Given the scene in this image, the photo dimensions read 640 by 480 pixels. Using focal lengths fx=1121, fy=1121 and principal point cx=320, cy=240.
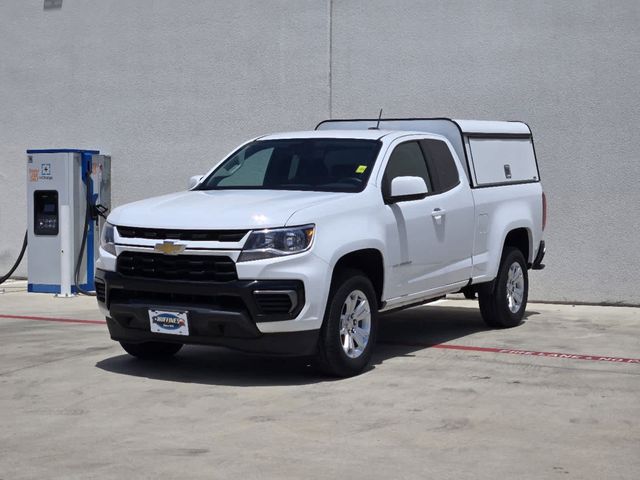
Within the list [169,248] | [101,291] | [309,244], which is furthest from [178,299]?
[309,244]

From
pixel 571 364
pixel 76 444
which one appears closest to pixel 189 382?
pixel 76 444

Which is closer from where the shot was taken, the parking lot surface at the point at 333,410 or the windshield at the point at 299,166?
the parking lot surface at the point at 333,410

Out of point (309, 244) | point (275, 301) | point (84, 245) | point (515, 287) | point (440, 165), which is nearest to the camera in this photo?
point (275, 301)

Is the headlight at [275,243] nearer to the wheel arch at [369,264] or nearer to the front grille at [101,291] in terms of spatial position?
the wheel arch at [369,264]

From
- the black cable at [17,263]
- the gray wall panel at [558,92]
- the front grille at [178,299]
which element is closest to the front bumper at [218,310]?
the front grille at [178,299]

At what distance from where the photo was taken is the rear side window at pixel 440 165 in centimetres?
980

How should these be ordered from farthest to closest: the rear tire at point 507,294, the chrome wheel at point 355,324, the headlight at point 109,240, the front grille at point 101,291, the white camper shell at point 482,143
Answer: the rear tire at point 507,294, the white camper shell at point 482,143, the front grille at point 101,291, the headlight at point 109,240, the chrome wheel at point 355,324

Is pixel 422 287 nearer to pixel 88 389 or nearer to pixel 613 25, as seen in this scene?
pixel 88 389

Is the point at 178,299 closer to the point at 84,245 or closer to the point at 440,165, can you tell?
the point at 440,165

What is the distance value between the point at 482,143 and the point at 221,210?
11.8 feet

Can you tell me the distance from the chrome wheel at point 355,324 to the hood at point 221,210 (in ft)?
2.61

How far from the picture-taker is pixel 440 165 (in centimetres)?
996

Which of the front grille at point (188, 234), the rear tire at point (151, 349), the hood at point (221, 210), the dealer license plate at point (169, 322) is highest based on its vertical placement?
the hood at point (221, 210)

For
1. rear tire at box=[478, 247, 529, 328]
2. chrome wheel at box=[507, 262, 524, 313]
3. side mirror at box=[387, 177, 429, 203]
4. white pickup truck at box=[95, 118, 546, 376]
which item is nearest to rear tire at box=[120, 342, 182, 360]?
white pickup truck at box=[95, 118, 546, 376]
